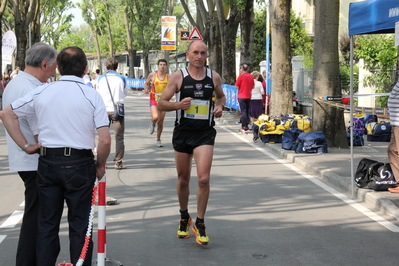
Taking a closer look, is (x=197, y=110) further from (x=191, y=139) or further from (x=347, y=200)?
(x=347, y=200)

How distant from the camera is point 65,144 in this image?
4293 mm

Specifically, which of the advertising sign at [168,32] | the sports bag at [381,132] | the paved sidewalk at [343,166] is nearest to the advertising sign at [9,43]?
the paved sidewalk at [343,166]

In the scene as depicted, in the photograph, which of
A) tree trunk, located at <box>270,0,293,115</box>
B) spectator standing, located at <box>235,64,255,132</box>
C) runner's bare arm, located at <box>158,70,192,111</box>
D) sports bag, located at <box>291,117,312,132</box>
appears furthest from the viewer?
spectator standing, located at <box>235,64,255,132</box>

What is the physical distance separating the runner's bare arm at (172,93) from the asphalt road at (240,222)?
1.34 meters

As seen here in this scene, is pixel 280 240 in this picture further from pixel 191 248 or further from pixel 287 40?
pixel 287 40

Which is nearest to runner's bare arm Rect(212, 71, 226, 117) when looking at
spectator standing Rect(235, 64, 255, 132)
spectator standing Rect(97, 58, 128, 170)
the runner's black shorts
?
the runner's black shorts

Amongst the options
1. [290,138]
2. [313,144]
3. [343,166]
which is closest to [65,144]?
[343,166]

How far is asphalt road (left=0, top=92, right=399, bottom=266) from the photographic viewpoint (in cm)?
566

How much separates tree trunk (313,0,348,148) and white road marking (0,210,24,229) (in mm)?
7508

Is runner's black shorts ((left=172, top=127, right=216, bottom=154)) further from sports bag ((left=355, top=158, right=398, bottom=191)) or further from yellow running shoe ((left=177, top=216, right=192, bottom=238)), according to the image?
sports bag ((left=355, top=158, right=398, bottom=191))

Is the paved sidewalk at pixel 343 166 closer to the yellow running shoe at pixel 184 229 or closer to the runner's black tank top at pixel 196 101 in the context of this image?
the yellow running shoe at pixel 184 229

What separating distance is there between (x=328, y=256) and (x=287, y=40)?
11311 mm

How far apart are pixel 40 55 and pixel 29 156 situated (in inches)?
30.4

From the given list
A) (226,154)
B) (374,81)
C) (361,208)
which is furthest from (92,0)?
(361,208)
